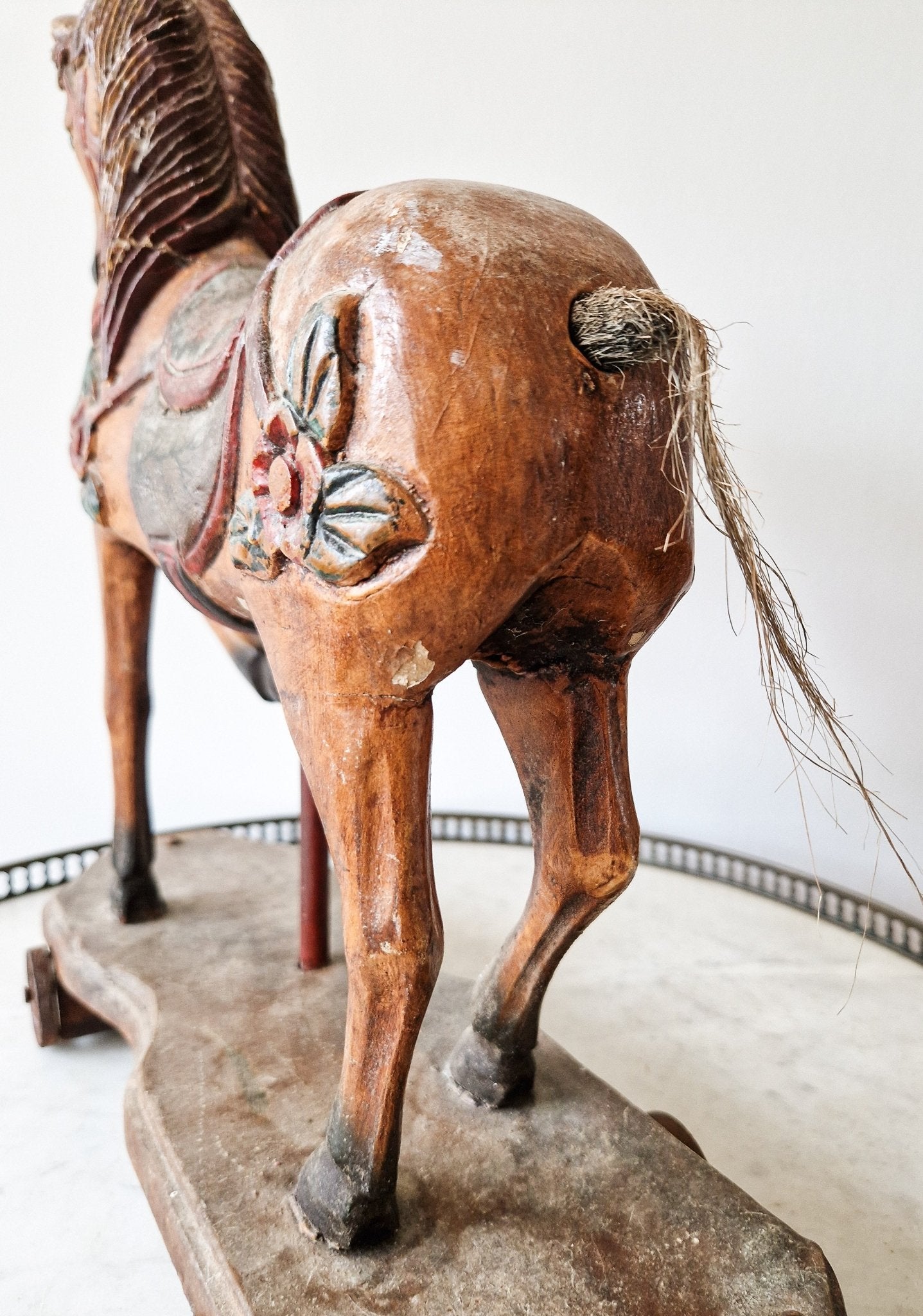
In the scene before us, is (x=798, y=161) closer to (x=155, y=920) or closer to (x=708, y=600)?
(x=708, y=600)

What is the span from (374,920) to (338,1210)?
9.0 inches

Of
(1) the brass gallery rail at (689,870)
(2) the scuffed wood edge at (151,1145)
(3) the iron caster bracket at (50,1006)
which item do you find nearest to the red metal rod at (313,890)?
(2) the scuffed wood edge at (151,1145)

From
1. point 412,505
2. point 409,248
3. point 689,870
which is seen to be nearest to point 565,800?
point 412,505

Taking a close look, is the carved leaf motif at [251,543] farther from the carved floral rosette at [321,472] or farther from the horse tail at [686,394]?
the horse tail at [686,394]

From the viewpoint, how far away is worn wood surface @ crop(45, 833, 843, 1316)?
684 millimetres

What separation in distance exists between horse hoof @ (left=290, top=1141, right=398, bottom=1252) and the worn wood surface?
0.01 m

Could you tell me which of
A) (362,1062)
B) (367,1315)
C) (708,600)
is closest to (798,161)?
(708,600)

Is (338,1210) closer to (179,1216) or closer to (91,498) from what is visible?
(179,1216)

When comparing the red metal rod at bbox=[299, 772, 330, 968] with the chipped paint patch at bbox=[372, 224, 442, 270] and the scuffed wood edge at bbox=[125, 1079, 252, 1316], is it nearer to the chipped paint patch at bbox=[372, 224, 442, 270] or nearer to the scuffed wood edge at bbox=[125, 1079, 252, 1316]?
the scuffed wood edge at bbox=[125, 1079, 252, 1316]

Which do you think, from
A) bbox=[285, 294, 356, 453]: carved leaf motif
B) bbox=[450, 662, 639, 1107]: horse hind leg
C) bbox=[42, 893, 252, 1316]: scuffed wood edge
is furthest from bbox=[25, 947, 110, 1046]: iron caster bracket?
bbox=[285, 294, 356, 453]: carved leaf motif

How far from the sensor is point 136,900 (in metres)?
1.20

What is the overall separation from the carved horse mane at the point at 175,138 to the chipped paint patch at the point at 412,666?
52cm

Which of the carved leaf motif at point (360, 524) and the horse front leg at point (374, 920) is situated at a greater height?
the carved leaf motif at point (360, 524)

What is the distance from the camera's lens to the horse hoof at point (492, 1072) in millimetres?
870
